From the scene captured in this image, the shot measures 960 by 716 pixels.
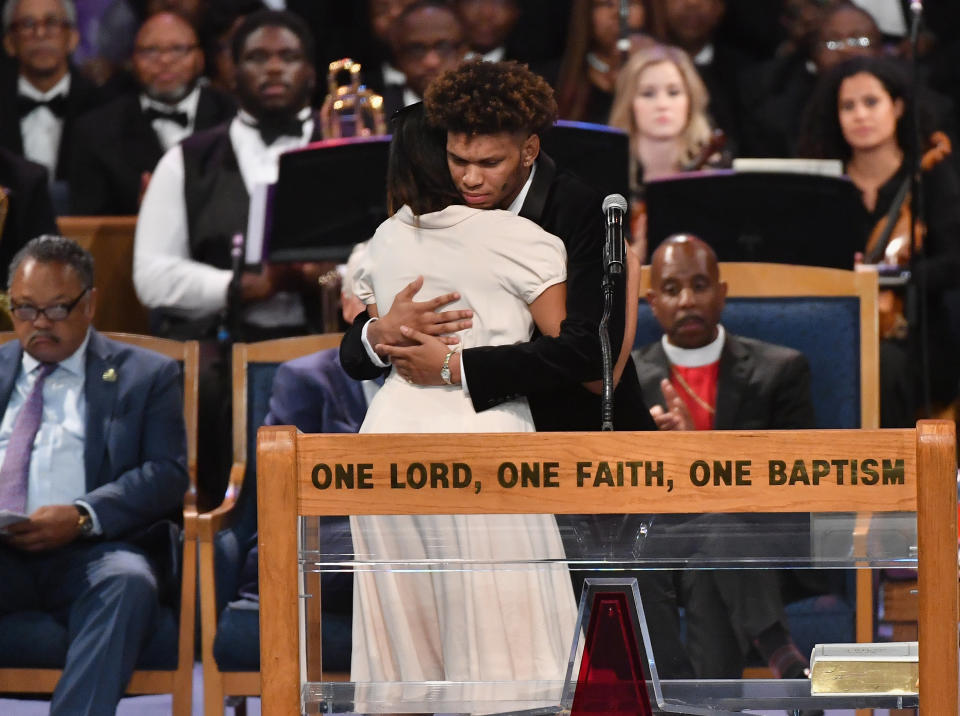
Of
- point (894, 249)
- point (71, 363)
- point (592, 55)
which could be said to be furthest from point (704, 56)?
point (71, 363)

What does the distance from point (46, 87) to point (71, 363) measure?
2.50 metres

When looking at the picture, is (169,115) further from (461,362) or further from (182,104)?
(461,362)

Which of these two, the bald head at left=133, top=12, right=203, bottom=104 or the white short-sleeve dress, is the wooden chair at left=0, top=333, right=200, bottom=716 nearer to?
the white short-sleeve dress

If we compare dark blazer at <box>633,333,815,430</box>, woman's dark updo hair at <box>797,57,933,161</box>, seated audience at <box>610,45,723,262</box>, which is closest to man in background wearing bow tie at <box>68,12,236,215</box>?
seated audience at <box>610,45,723,262</box>

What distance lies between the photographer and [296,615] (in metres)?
1.96

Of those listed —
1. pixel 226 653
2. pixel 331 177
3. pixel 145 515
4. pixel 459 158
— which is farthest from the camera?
pixel 331 177

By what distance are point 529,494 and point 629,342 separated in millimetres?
550

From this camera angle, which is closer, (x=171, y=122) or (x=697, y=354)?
(x=697, y=354)

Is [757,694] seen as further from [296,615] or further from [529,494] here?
[296,615]

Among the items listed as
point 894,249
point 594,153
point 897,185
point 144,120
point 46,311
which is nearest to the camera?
point 46,311

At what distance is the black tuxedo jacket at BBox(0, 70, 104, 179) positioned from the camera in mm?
5562

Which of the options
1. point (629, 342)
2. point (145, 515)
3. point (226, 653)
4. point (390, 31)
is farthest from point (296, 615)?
point (390, 31)

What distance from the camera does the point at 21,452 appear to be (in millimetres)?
3426

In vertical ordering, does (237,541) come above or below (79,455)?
below
